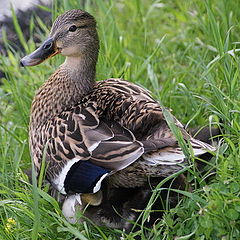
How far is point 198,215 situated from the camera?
2.68 meters

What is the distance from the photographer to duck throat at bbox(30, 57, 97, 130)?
11.5 ft

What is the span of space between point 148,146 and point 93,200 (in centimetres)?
44

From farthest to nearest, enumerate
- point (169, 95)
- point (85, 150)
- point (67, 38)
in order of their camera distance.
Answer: point (169, 95) < point (67, 38) < point (85, 150)

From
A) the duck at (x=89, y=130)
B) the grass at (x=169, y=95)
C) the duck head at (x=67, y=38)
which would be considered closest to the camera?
the grass at (x=169, y=95)

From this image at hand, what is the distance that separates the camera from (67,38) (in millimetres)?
3453

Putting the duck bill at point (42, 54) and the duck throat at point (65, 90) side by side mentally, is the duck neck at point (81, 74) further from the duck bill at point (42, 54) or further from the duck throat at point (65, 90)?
the duck bill at point (42, 54)

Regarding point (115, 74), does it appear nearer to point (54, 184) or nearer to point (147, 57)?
point (147, 57)

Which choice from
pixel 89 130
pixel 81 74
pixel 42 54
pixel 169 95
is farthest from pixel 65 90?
pixel 169 95

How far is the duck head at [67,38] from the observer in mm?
3453

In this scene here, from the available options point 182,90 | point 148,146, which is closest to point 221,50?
point 182,90

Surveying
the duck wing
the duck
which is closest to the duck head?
A: the duck

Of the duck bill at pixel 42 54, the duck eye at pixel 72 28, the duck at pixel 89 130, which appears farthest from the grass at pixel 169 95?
the duck eye at pixel 72 28

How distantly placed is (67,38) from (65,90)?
270 mm

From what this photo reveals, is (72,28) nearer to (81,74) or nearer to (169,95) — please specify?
(81,74)
